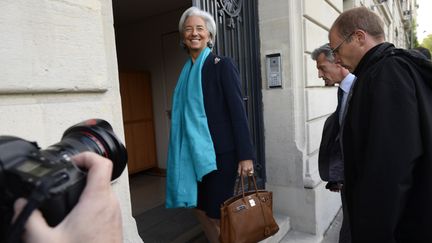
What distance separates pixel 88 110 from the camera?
1.42 m

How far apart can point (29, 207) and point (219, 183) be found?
1.73 meters

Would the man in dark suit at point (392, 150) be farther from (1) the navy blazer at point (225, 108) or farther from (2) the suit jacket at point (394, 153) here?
(1) the navy blazer at point (225, 108)

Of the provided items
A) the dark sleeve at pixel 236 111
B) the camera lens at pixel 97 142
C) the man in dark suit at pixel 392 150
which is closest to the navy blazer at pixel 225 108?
the dark sleeve at pixel 236 111

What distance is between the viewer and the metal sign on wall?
2.92 meters

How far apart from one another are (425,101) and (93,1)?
1.50 meters

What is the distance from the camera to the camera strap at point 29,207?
1.68ft

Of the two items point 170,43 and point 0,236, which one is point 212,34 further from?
point 170,43

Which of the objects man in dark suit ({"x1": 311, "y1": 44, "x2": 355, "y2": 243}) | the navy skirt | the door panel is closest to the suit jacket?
man in dark suit ({"x1": 311, "y1": 44, "x2": 355, "y2": 243})

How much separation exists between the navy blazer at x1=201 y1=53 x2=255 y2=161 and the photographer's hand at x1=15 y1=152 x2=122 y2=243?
5.02ft

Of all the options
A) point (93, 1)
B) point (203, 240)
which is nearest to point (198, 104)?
point (93, 1)

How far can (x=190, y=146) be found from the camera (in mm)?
2117

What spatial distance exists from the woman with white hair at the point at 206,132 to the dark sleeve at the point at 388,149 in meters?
0.88

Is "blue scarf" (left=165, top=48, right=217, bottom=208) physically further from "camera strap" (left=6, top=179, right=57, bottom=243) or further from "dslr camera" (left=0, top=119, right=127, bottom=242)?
"camera strap" (left=6, top=179, right=57, bottom=243)

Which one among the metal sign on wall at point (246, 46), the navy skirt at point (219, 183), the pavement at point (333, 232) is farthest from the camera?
the pavement at point (333, 232)
